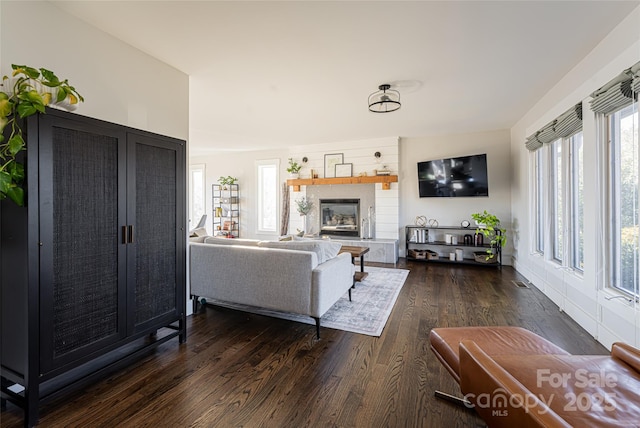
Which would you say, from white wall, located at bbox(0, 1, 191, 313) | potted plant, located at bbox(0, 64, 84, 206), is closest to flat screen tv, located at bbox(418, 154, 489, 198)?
white wall, located at bbox(0, 1, 191, 313)

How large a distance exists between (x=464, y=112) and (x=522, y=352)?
12.6ft

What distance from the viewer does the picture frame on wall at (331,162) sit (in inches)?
260

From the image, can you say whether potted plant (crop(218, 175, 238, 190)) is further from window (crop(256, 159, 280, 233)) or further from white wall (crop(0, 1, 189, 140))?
white wall (crop(0, 1, 189, 140))

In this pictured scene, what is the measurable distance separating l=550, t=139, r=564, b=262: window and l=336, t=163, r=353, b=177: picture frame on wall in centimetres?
363

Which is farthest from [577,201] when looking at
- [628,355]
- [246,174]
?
[246,174]

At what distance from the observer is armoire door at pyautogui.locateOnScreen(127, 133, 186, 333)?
83.5 inches

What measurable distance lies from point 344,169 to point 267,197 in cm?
232

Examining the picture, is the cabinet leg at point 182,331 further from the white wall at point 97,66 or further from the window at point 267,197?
the window at point 267,197

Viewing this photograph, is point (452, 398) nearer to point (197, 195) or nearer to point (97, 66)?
point (97, 66)

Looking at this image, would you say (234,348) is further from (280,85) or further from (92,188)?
(280,85)

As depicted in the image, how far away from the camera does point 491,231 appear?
528cm

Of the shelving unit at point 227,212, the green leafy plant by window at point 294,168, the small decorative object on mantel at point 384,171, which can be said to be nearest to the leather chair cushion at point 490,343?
the small decorative object on mantel at point 384,171

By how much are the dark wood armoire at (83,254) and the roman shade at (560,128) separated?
12.7ft

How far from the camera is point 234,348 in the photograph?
2.41 metres
